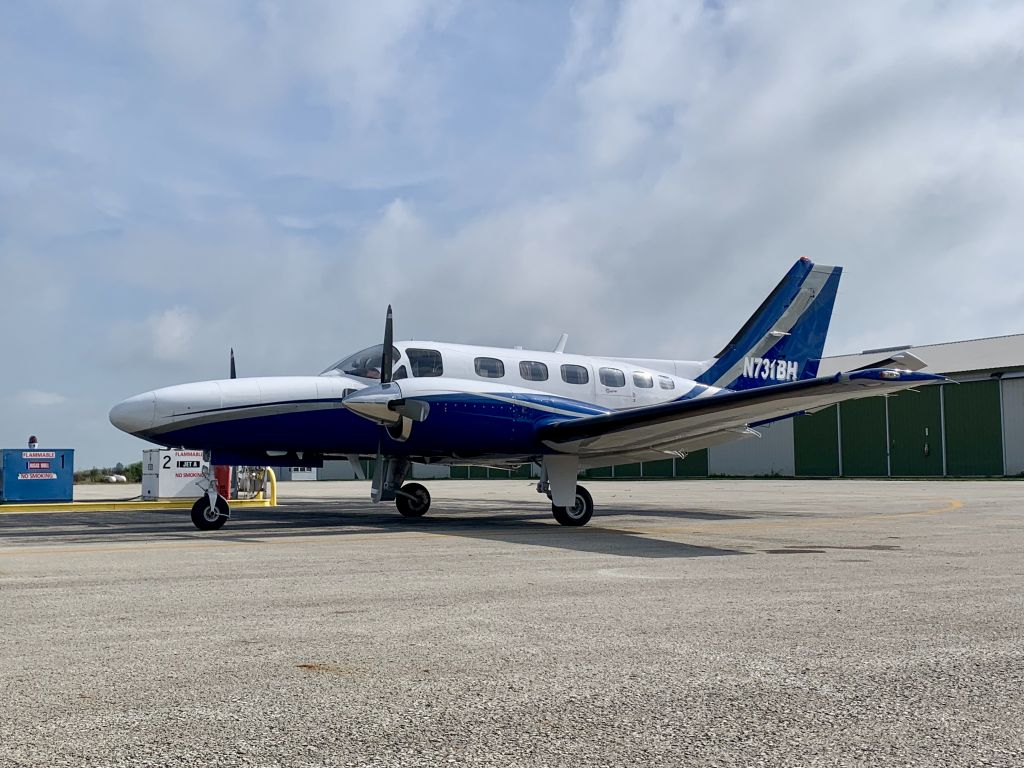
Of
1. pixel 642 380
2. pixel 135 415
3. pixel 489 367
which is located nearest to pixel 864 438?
pixel 642 380

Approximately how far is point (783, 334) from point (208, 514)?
42.9ft

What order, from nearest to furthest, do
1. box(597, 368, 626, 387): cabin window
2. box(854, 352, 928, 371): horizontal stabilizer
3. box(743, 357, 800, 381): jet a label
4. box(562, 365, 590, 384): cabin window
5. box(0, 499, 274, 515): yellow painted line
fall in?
1. box(854, 352, 928, 371): horizontal stabilizer
2. box(562, 365, 590, 384): cabin window
3. box(597, 368, 626, 387): cabin window
4. box(743, 357, 800, 381): jet a label
5. box(0, 499, 274, 515): yellow painted line

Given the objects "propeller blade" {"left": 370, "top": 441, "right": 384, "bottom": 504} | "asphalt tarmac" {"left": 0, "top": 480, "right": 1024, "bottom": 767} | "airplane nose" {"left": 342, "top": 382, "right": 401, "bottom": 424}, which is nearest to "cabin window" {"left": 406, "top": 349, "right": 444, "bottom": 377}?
"airplane nose" {"left": 342, "top": 382, "right": 401, "bottom": 424}

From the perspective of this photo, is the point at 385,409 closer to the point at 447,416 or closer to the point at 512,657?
the point at 447,416

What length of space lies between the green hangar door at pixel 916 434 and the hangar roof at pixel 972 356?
1.94m

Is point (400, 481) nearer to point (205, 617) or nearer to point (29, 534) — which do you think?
point (29, 534)

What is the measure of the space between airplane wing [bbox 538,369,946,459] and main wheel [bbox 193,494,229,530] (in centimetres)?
526

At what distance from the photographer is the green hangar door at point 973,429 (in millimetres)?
45688

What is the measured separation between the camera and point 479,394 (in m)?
15.3

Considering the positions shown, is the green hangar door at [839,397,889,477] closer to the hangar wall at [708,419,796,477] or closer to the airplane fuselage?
the hangar wall at [708,419,796,477]

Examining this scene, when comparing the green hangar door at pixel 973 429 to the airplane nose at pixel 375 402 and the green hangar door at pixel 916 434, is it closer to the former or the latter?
the green hangar door at pixel 916 434

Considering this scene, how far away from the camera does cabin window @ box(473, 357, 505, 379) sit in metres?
16.3

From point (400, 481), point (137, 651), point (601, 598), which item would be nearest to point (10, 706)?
point (137, 651)

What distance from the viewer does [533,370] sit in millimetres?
17062
